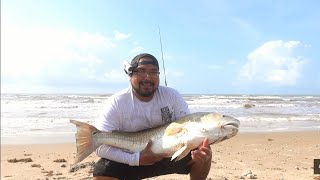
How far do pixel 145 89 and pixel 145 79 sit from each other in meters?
0.12

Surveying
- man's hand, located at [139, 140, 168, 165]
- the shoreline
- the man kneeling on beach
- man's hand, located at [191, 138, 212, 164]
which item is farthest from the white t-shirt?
the shoreline

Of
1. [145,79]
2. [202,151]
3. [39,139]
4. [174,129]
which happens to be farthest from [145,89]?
[39,139]

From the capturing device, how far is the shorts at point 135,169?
4.31 meters

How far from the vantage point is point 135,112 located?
14.3ft

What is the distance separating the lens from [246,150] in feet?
30.8

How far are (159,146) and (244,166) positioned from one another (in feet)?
12.8

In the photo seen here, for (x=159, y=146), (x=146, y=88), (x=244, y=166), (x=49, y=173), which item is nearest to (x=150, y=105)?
(x=146, y=88)

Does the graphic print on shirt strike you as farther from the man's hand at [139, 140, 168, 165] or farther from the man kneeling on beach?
the man's hand at [139, 140, 168, 165]

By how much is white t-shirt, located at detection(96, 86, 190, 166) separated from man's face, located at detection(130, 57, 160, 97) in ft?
0.53

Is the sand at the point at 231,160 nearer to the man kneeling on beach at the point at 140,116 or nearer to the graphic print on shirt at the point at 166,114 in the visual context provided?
the man kneeling on beach at the point at 140,116

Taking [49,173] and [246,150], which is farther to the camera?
[246,150]

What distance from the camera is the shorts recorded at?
14.1 ft

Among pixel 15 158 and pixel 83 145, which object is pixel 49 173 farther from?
pixel 83 145

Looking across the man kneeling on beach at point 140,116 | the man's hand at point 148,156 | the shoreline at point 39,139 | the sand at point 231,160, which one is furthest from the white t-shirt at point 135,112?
the shoreline at point 39,139
